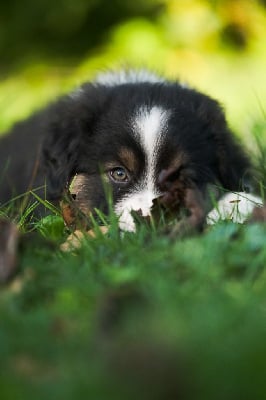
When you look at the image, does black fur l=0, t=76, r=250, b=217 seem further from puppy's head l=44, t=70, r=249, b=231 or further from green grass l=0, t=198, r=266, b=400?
green grass l=0, t=198, r=266, b=400

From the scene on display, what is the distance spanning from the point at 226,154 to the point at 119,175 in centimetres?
66

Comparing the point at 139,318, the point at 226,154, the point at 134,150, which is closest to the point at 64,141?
the point at 134,150

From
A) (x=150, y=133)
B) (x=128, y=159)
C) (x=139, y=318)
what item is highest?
(x=139, y=318)

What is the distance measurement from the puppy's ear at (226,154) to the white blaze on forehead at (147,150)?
0.37 metres

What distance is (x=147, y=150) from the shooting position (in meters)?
3.95

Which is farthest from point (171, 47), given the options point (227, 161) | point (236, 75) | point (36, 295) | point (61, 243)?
point (36, 295)

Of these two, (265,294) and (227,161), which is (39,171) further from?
(265,294)

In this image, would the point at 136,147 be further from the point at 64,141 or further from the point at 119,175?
the point at 64,141

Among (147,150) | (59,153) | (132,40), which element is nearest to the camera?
(147,150)

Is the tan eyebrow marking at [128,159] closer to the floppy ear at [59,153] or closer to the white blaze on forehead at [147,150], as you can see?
the white blaze on forehead at [147,150]

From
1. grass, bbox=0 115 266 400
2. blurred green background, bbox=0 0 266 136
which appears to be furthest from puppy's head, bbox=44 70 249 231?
blurred green background, bbox=0 0 266 136

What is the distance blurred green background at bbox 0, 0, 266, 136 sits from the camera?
9258 millimetres

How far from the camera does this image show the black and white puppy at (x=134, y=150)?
396 centimetres

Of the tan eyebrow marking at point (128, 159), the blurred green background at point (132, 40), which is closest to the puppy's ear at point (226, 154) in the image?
the tan eyebrow marking at point (128, 159)
